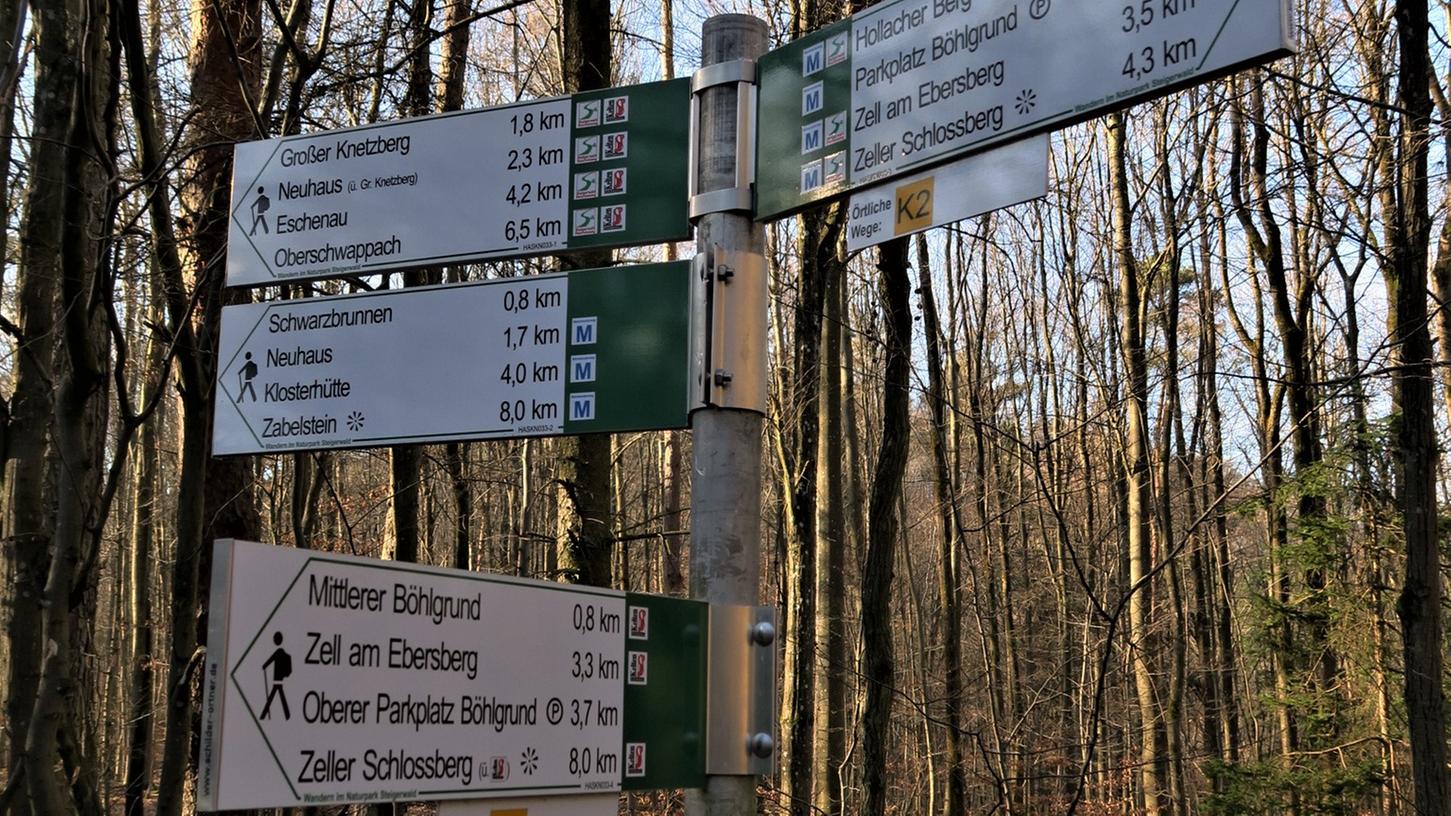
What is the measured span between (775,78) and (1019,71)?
2.14ft

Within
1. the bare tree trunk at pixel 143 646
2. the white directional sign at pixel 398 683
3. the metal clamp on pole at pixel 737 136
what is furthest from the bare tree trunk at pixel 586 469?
the white directional sign at pixel 398 683

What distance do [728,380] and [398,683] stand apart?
0.99m

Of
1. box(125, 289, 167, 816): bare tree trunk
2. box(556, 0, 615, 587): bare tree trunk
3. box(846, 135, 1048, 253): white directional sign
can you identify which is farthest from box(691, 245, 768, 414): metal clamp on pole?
box(556, 0, 615, 587): bare tree trunk

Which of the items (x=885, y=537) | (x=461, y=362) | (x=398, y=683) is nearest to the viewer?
(x=398, y=683)

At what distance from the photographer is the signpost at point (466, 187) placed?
310cm

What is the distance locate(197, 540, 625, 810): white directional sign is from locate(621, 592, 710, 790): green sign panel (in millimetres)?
41

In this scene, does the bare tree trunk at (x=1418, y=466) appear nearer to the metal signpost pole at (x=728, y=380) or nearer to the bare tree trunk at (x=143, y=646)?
the metal signpost pole at (x=728, y=380)

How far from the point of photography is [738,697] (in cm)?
280

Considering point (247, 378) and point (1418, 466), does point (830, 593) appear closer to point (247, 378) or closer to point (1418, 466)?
point (1418, 466)

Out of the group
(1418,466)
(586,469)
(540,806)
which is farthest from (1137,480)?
(540,806)

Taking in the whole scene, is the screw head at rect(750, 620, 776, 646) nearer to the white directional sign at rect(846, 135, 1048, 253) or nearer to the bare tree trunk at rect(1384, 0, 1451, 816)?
the white directional sign at rect(846, 135, 1048, 253)

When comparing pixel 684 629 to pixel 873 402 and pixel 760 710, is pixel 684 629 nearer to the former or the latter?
pixel 760 710

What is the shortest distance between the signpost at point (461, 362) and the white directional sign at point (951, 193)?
447 millimetres

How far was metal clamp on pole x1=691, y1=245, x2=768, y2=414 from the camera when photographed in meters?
2.84
